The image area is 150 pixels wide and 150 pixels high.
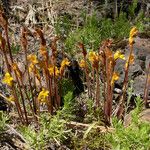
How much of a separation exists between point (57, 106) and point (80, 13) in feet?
7.51

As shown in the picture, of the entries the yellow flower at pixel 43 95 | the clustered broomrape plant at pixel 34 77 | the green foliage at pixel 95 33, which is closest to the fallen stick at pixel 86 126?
the clustered broomrape plant at pixel 34 77

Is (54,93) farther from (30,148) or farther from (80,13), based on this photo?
(80,13)

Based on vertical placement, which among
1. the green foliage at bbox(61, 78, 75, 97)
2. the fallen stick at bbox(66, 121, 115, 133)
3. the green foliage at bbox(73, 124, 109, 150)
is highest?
the green foliage at bbox(61, 78, 75, 97)

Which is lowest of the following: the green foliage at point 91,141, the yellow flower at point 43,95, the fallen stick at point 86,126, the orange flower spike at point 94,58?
the green foliage at point 91,141

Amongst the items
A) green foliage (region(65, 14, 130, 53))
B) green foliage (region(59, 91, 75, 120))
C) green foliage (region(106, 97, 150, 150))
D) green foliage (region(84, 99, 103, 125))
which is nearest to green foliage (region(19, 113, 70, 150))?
green foliage (region(59, 91, 75, 120))

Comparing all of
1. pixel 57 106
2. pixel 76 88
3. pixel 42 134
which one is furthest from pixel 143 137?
pixel 76 88

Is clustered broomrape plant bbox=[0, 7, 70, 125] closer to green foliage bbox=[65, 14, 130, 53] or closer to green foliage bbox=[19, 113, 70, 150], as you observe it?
green foliage bbox=[19, 113, 70, 150]

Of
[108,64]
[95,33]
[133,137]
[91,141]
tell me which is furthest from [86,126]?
[95,33]

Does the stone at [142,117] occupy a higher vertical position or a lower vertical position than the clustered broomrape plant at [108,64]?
lower

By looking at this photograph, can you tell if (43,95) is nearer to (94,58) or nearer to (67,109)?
(67,109)

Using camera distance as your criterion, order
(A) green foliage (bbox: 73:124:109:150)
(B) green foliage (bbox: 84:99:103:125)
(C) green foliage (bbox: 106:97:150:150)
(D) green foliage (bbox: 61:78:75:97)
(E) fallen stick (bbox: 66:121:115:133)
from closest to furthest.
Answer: (C) green foliage (bbox: 106:97:150:150), (A) green foliage (bbox: 73:124:109:150), (E) fallen stick (bbox: 66:121:115:133), (B) green foliage (bbox: 84:99:103:125), (D) green foliage (bbox: 61:78:75:97)

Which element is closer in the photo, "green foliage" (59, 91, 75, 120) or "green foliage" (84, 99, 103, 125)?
"green foliage" (59, 91, 75, 120)

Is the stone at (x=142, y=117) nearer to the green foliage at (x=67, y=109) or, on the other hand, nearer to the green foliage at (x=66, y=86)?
the green foliage at (x=67, y=109)

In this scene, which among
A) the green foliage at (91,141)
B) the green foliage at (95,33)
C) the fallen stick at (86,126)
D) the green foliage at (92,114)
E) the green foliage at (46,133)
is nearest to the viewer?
the green foliage at (46,133)
